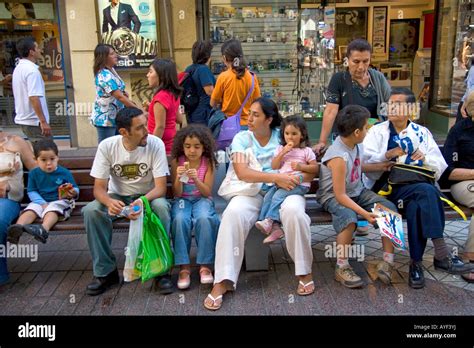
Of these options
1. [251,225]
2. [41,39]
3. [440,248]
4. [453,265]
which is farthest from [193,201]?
[41,39]

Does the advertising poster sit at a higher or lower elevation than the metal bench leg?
higher

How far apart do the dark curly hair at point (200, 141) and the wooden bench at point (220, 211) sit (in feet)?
1.43

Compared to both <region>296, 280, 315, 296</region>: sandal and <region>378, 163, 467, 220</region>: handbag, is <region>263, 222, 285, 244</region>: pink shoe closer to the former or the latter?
<region>296, 280, 315, 296</region>: sandal

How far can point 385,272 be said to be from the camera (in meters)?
3.58

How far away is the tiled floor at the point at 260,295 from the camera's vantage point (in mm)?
3314

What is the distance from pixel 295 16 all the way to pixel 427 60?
2650mm

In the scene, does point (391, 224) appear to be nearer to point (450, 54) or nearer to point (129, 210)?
point (129, 210)

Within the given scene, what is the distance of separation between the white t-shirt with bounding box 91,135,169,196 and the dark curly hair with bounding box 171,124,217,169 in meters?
0.13

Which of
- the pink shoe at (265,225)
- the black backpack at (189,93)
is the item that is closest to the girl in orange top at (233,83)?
the black backpack at (189,93)

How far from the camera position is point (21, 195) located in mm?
3973

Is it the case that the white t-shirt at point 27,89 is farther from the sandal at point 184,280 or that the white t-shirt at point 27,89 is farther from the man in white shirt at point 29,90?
the sandal at point 184,280

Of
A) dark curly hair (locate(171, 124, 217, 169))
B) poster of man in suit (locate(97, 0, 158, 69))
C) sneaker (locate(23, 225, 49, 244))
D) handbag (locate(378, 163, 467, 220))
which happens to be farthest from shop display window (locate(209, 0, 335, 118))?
sneaker (locate(23, 225, 49, 244))

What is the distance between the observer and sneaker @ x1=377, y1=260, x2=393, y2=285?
3.58 metres
